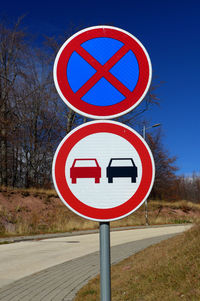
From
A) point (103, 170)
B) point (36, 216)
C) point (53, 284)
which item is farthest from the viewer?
point (36, 216)

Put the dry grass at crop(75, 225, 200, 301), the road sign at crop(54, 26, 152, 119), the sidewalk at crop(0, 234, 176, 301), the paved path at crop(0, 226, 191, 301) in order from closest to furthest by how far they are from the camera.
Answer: the road sign at crop(54, 26, 152, 119)
the dry grass at crop(75, 225, 200, 301)
the sidewalk at crop(0, 234, 176, 301)
the paved path at crop(0, 226, 191, 301)

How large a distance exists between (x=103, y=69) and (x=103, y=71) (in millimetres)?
14

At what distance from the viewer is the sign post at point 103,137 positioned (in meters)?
2.05

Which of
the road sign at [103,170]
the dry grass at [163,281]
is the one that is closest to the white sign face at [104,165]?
the road sign at [103,170]

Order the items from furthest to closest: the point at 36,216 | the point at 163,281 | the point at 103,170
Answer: the point at 36,216
the point at 163,281
the point at 103,170

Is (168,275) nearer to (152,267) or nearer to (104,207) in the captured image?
(152,267)

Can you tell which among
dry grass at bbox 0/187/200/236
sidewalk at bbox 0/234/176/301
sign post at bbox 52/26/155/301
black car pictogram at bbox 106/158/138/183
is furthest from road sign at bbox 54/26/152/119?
dry grass at bbox 0/187/200/236

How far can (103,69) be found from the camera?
7.39 feet

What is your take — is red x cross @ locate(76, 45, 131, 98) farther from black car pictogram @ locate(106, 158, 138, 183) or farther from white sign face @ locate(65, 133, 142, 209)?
black car pictogram @ locate(106, 158, 138, 183)

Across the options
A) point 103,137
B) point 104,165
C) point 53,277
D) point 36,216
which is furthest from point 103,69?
point 36,216

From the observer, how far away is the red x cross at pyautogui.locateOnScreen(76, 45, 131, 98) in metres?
2.22

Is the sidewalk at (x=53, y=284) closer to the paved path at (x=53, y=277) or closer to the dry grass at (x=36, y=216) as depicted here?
the paved path at (x=53, y=277)

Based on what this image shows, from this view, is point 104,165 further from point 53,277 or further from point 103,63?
point 53,277

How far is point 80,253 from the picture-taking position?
12.5 meters
